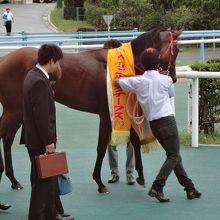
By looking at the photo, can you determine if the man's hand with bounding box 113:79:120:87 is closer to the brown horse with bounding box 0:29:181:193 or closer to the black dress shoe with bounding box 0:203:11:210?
the brown horse with bounding box 0:29:181:193

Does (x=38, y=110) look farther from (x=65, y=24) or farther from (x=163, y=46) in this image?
(x=65, y=24)

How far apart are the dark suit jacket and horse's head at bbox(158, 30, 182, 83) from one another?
66.3 inches

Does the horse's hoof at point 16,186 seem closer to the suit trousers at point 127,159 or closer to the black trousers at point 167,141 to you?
the suit trousers at point 127,159

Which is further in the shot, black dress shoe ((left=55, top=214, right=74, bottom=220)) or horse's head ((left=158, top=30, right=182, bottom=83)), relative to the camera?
horse's head ((left=158, top=30, right=182, bottom=83))

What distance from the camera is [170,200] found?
5.84m

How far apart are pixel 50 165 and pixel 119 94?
1.57 metres

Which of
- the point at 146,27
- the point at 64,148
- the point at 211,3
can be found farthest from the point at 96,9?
the point at 64,148

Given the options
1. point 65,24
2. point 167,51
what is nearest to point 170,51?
point 167,51

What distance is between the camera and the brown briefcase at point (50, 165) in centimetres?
468

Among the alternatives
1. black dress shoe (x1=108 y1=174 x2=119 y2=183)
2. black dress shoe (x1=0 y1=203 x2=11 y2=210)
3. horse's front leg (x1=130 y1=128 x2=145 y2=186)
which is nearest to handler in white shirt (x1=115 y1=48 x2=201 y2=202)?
horse's front leg (x1=130 y1=128 x2=145 y2=186)

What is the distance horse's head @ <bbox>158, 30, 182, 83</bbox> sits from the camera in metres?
6.01

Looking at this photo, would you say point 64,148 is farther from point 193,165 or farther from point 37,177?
point 37,177

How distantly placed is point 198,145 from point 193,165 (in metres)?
0.97

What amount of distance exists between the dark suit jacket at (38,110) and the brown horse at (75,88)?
60.3 inches
